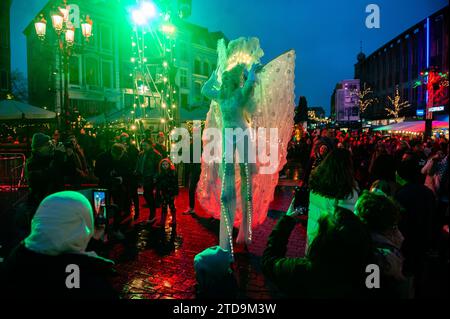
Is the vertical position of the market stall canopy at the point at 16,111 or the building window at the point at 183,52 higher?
the building window at the point at 183,52

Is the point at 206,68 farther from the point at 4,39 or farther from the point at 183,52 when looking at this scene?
the point at 4,39

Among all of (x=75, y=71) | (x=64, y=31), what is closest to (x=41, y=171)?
(x=64, y=31)

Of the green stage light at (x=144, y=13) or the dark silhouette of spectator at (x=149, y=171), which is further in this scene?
the green stage light at (x=144, y=13)

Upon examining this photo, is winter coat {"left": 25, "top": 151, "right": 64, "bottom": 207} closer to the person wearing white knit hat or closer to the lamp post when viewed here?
the person wearing white knit hat

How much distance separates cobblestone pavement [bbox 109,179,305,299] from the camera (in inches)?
155

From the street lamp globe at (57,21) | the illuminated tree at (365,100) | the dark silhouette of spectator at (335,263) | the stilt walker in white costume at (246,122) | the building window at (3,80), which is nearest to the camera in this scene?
the dark silhouette of spectator at (335,263)

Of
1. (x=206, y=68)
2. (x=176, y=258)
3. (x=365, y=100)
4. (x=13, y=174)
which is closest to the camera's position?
(x=176, y=258)

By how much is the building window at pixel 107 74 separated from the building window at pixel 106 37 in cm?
156

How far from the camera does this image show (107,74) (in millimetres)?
34812

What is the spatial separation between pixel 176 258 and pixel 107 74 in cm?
3359

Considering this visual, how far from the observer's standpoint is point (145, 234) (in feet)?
19.9

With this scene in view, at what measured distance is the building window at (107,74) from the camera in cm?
3450

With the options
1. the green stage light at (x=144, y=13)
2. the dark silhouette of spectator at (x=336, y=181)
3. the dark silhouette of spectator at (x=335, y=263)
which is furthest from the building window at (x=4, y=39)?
the dark silhouette of spectator at (x=335, y=263)

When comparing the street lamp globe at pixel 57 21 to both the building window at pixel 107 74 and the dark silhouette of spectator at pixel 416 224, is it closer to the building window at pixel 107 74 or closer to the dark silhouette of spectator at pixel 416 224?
the dark silhouette of spectator at pixel 416 224
